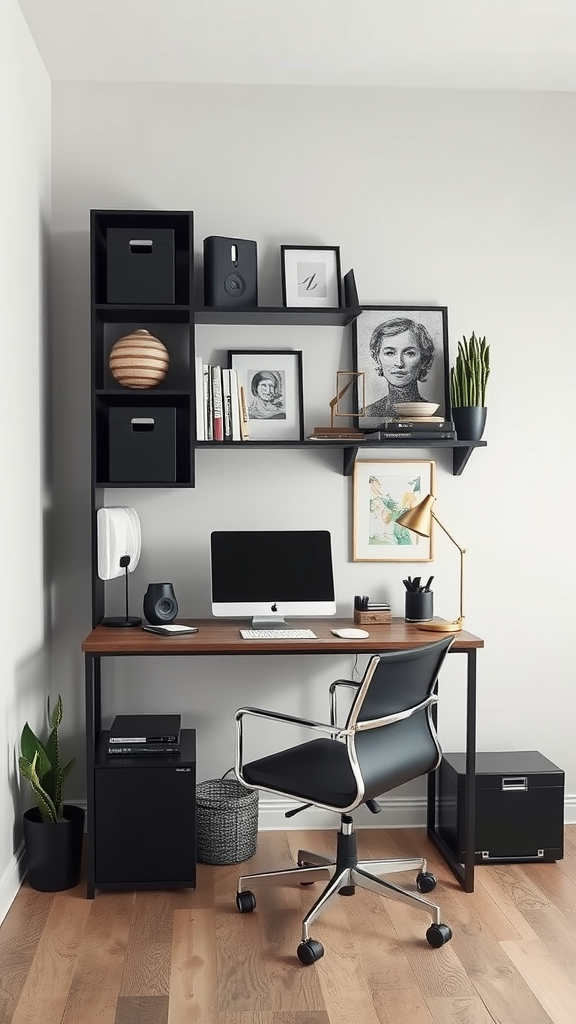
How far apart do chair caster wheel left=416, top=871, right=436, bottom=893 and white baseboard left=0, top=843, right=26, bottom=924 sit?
1.33 m

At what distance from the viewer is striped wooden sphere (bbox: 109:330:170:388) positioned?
130 inches

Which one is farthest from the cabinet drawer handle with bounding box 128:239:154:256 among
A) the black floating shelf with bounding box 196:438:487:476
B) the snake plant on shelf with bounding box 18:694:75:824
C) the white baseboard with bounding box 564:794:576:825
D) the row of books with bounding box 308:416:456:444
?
the white baseboard with bounding box 564:794:576:825

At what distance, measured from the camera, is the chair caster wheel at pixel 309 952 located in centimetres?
252

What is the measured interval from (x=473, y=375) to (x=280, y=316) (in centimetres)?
77

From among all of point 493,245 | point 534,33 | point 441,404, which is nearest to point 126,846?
point 441,404

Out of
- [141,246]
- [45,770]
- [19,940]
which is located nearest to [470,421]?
[141,246]

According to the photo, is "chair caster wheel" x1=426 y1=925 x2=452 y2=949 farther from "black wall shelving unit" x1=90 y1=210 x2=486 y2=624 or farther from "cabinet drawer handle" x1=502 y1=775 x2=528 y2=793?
"black wall shelving unit" x1=90 y1=210 x2=486 y2=624

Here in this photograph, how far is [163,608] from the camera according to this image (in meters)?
3.30

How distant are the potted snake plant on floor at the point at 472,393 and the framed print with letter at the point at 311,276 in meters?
0.56

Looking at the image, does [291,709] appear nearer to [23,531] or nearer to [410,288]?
[23,531]

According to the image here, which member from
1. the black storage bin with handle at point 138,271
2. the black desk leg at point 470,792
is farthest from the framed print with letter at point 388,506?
the black storage bin with handle at point 138,271

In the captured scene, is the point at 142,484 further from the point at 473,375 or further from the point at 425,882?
the point at 425,882

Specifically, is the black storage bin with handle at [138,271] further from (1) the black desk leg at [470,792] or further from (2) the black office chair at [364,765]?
(1) the black desk leg at [470,792]

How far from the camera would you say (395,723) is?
2.73m
